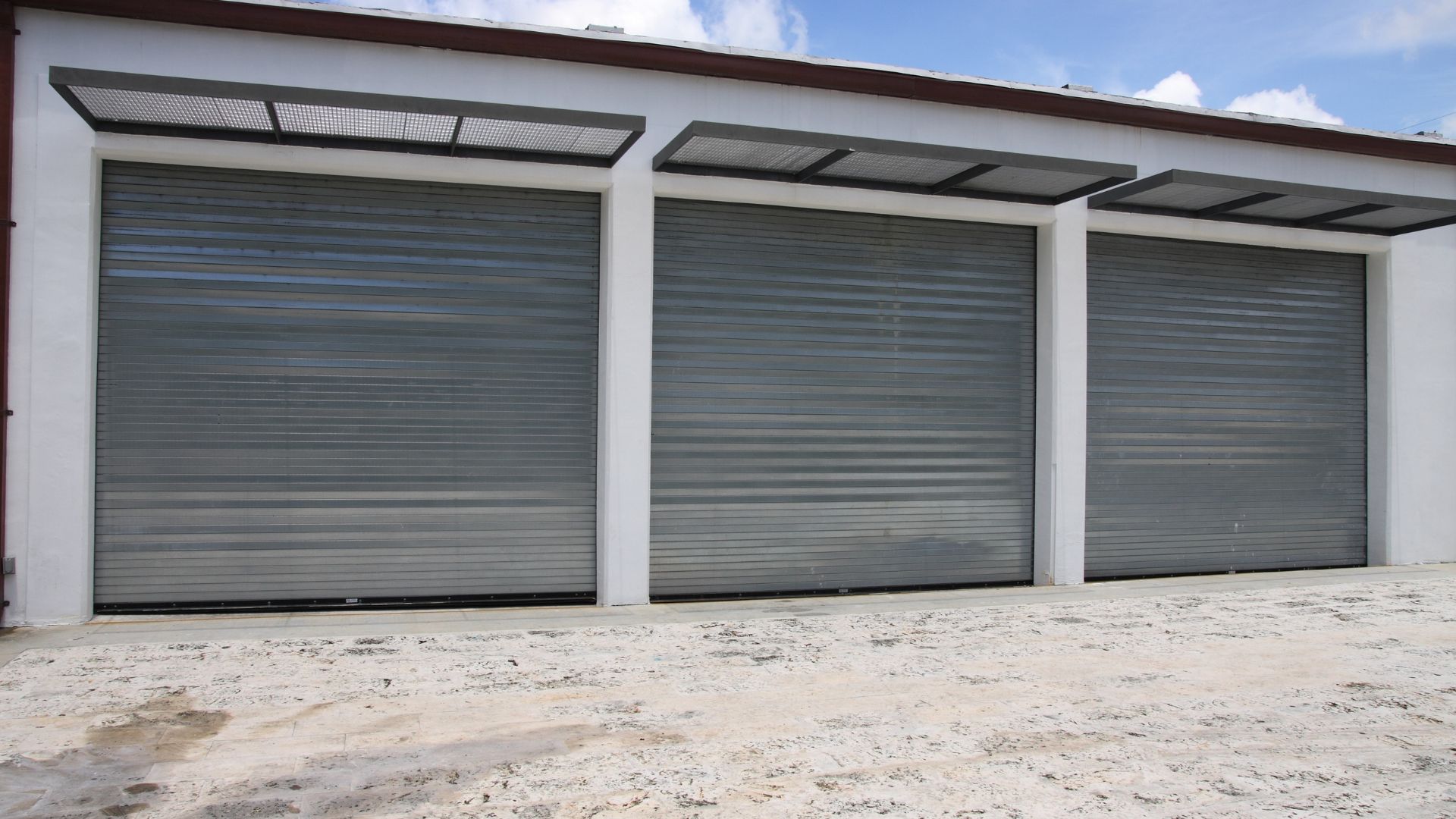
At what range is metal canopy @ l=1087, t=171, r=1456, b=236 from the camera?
9.66 meters

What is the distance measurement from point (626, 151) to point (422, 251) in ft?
6.48

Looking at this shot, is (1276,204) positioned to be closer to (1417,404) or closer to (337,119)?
(1417,404)

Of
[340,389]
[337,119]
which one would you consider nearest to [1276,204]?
[337,119]

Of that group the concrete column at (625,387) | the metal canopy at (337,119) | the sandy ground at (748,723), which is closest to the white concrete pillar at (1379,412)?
the sandy ground at (748,723)

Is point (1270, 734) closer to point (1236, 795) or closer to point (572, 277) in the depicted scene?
point (1236, 795)

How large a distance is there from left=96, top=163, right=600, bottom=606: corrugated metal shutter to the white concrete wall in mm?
256

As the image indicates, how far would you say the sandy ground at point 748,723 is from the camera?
15.0 ft

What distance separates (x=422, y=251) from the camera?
344 inches

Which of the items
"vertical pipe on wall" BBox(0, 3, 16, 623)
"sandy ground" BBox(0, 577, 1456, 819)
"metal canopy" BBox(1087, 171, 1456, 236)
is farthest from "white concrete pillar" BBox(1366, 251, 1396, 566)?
"vertical pipe on wall" BBox(0, 3, 16, 623)

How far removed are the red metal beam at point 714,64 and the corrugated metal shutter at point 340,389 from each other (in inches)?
46.9

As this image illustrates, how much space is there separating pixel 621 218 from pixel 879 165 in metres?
2.39

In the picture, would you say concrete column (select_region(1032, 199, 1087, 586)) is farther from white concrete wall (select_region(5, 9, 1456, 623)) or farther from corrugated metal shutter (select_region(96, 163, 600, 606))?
corrugated metal shutter (select_region(96, 163, 600, 606))

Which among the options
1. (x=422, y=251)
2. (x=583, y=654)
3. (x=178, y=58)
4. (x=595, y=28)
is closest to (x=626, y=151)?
(x=595, y=28)

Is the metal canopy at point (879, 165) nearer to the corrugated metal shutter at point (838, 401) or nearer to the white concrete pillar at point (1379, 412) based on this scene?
the corrugated metal shutter at point (838, 401)
